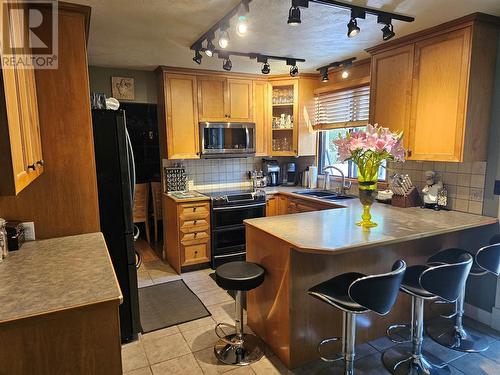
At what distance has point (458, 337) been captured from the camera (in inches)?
99.9

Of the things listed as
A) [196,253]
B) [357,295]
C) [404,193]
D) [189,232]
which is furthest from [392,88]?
[196,253]

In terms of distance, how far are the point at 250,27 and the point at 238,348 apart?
8.07 ft

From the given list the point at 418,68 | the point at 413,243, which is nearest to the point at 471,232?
the point at 413,243

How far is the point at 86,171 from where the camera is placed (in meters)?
2.20

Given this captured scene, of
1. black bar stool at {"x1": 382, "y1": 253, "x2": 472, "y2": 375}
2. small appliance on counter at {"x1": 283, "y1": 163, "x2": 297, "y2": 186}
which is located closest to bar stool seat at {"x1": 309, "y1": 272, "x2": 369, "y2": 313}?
black bar stool at {"x1": 382, "y1": 253, "x2": 472, "y2": 375}

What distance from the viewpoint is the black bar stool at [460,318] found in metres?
2.27

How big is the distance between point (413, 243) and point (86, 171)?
2516 mm

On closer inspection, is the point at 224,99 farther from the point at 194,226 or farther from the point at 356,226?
the point at 356,226

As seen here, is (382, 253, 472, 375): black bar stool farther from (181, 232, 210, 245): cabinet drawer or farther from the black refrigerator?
(181, 232, 210, 245): cabinet drawer

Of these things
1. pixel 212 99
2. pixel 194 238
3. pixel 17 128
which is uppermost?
pixel 212 99

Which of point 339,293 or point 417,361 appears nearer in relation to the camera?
point 339,293

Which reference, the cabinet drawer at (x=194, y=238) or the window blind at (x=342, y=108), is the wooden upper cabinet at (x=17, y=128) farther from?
the window blind at (x=342, y=108)

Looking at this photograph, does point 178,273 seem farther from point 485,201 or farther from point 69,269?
point 485,201

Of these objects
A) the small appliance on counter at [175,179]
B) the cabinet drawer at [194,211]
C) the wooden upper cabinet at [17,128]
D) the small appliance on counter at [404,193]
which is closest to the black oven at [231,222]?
the cabinet drawer at [194,211]
